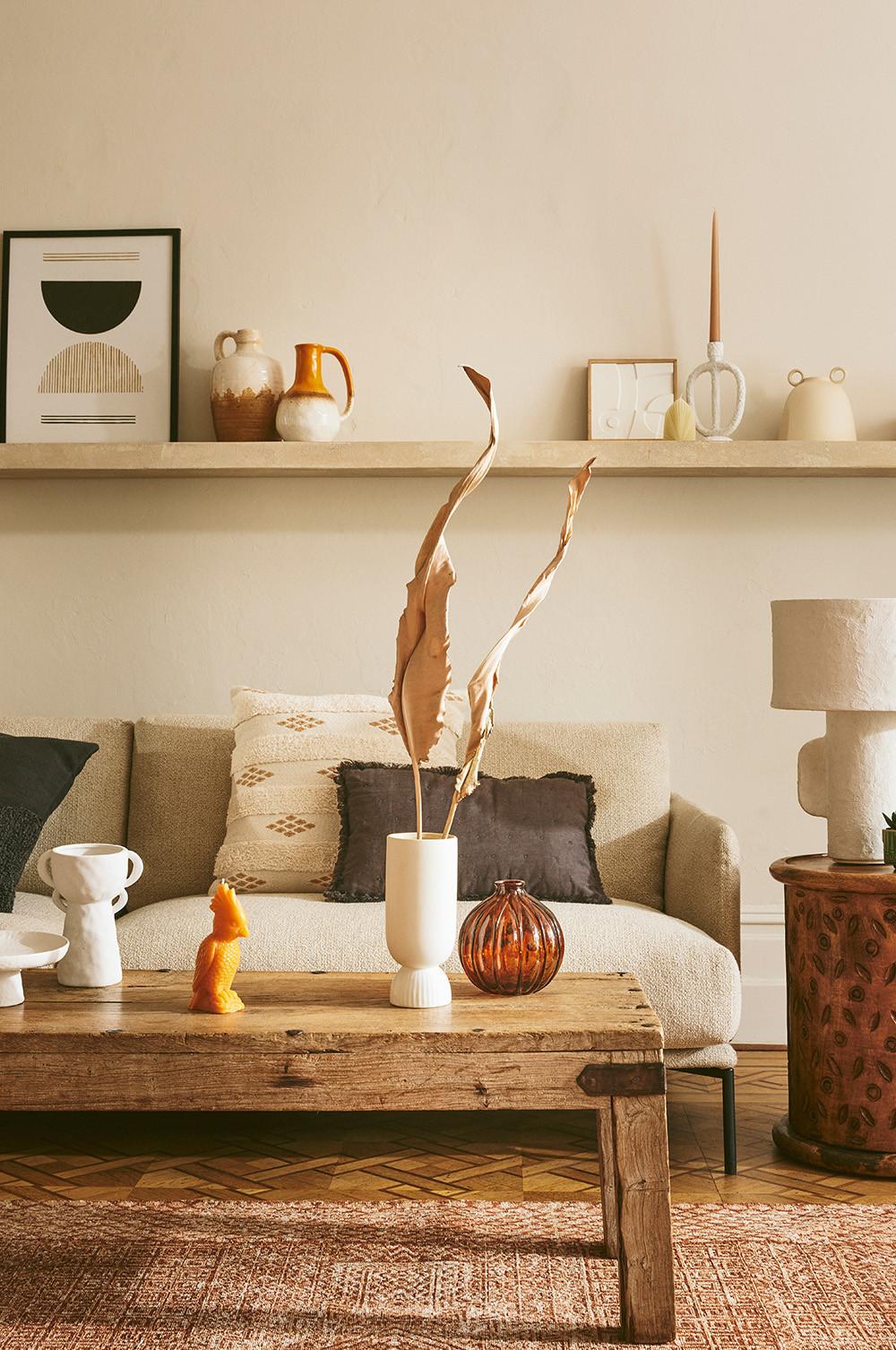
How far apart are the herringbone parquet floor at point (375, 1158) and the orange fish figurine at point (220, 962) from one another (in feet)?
2.05

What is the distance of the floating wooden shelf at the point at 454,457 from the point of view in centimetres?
337

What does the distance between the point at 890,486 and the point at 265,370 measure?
1689 mm

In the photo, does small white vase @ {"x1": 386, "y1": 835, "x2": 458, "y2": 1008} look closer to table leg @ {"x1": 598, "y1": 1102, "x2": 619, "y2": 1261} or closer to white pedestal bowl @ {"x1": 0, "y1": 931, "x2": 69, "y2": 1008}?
table leg @ {"x1": 598, "y1": 1102, "x2": 619, "y2": 1261}

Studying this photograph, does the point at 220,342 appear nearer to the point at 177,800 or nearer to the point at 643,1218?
the point at 177,800

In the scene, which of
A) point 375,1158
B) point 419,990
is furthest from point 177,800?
point 419,990

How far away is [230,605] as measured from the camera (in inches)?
143

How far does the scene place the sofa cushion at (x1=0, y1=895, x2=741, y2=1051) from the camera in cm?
255

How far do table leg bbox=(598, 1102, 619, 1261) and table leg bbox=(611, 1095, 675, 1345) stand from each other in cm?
5

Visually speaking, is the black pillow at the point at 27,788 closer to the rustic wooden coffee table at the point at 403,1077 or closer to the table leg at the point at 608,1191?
the rustic wooden coffee table at the point at 403,1077

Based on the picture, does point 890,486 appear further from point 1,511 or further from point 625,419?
point 1,511

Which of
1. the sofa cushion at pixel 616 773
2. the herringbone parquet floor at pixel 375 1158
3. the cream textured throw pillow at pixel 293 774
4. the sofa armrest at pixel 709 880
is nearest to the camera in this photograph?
the herringbone parquet floor at pixel 375 1158

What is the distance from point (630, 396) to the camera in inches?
139

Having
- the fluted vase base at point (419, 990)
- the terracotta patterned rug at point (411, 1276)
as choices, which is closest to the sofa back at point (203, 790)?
the terracotta patterned rug at point (411, 1276)

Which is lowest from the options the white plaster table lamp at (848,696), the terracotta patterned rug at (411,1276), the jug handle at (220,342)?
the terracotta patterned rug at (411,1276)
